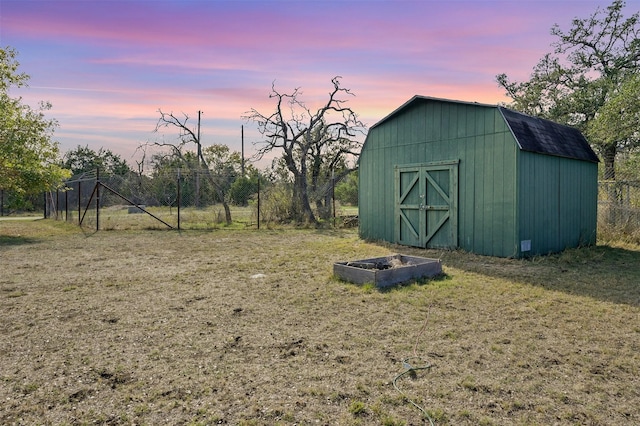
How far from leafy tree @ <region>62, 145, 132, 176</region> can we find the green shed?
29.8m

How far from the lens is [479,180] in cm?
789

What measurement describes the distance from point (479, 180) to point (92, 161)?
3634 cm

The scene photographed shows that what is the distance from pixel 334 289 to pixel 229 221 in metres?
10.7

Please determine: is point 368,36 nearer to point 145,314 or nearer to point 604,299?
point 604,299

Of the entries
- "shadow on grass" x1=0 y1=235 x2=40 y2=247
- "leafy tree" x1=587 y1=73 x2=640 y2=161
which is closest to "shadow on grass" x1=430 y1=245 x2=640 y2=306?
"leafy tree" x1=587 y1=73 x2=640 y2=161

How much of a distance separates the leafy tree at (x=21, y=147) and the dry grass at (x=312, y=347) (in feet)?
22.8

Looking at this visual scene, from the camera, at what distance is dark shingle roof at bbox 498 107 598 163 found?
748 centimetres

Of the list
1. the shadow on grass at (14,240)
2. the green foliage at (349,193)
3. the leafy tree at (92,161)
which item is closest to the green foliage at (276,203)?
the shadow on grass at (14,240)

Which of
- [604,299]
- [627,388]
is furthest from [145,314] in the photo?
[604,299]

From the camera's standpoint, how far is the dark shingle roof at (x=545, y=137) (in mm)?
7480

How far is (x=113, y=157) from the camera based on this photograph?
3712 centimetres

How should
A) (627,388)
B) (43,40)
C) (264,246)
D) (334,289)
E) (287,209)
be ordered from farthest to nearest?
(287,209)
(264,246)
(43,40)
(334,289)
(627,388)

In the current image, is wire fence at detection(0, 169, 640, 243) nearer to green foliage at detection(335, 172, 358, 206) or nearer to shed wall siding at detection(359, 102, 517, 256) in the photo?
shed wall siding at detection(359, 102, 517, 256)

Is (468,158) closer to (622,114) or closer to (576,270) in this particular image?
(576,270)
